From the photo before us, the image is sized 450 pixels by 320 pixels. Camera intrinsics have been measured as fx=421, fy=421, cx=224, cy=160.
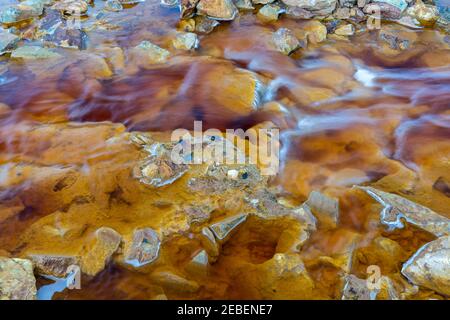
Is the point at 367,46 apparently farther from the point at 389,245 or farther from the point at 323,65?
the point at 389,245

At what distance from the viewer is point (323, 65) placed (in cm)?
664

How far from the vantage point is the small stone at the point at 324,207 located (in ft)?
13.0

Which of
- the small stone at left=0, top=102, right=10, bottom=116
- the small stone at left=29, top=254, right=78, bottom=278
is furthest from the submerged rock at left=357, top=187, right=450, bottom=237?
the small stone at left=0, top=102, right=10, bottom=116

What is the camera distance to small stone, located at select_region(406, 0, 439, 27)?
778 cm

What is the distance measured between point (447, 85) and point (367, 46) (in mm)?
1609

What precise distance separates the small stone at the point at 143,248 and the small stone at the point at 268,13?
5.39 meters

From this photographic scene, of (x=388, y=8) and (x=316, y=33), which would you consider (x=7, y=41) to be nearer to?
(x=316, y=33)

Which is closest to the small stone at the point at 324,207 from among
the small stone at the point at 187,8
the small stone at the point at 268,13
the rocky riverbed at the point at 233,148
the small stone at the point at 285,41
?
the rocky riverbed at the point at 233,148

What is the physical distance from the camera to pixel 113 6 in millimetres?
8234

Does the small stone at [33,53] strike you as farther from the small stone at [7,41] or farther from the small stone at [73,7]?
the small stone at [73,7]

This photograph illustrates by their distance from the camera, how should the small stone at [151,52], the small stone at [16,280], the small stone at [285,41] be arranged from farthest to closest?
the small stone at [285,41] → the small stone at [151,52] → the small stone at [16,280]

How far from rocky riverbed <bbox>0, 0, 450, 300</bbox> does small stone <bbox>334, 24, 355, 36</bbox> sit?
0.03m

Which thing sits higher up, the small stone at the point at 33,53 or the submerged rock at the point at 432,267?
the small stone at the point at 33,53
